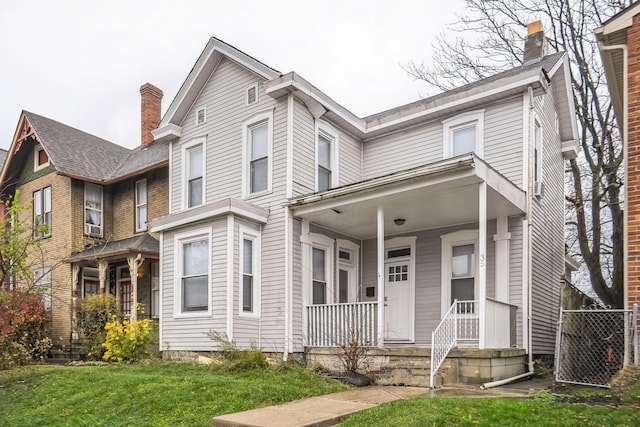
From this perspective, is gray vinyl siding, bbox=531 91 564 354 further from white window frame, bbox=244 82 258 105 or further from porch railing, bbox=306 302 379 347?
white window frame, bbox=244 82 258 105

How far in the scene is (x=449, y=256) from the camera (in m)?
11.4

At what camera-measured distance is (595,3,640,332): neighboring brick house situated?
687cm

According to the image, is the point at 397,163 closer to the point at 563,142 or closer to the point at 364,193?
the point at 364,193

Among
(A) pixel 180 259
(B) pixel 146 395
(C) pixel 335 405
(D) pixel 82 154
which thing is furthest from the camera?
(D) pixel 82 154

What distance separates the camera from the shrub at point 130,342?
12.2 m

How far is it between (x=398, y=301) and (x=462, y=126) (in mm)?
4270

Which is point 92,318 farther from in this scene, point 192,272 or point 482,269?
point 482,269

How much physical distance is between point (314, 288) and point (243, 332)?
1.84 meters

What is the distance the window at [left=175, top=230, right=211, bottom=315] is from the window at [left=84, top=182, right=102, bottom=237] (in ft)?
23.9

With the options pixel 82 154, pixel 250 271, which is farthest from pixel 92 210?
pixel 250 271

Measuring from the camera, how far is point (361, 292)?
1263cm

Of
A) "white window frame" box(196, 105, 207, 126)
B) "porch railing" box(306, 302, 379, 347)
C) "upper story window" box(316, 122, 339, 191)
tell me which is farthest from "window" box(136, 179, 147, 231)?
"porch railing" box(306, 302, 379, 347)

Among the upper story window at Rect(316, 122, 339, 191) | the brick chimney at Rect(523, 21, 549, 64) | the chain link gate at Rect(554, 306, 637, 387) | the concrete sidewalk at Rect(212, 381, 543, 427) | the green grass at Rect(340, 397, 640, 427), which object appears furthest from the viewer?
the brick chimney at Rect(523, 21, 549, 64)

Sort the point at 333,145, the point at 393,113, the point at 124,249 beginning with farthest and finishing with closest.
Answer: the point at 124,249, the point at 393,113, the point at 333,145
